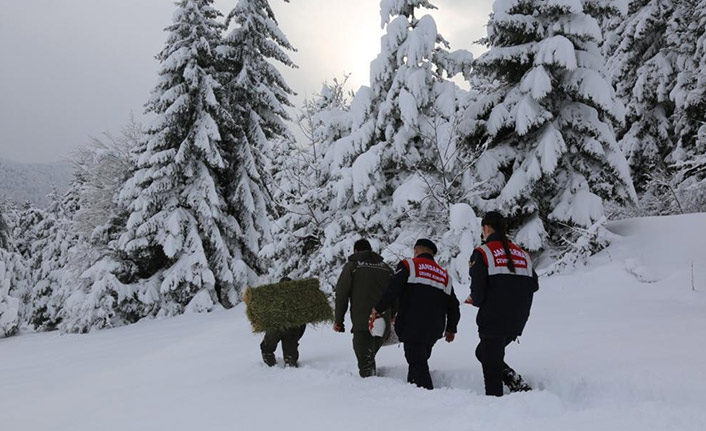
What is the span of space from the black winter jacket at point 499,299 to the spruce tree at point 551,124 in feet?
23.1

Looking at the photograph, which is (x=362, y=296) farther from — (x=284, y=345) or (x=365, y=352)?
(x=284, y=345)

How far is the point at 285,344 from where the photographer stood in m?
7.48

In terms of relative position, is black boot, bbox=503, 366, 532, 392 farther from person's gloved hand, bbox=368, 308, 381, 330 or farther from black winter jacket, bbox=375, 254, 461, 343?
person's gloved hand, bbox=368, 308, 381, 330

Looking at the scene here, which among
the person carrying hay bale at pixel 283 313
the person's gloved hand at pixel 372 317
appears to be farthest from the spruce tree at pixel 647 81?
the person's gloved hand at pixel 372 317

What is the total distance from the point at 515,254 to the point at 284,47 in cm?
1967

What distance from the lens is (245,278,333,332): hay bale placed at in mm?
7395

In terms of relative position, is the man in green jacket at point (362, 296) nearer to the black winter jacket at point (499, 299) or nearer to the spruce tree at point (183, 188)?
the black winter jacket at point (499, 299)

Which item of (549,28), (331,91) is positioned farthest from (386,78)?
(331,91)

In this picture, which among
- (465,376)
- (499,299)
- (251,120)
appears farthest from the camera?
(251,120)

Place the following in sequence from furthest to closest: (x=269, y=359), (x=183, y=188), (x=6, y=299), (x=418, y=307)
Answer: (x=6, y=299) → (x=183, y=188) → (x=269, y=359) → (x=418, y=307)

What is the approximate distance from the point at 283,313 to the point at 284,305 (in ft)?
0.39

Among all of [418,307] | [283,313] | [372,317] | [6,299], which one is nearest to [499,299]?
[418,307]

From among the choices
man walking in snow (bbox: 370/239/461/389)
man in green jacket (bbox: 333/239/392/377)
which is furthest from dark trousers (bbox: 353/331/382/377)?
man walking in snow (bbox: 370/239/461/389)

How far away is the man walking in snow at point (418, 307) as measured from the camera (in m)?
5.63
